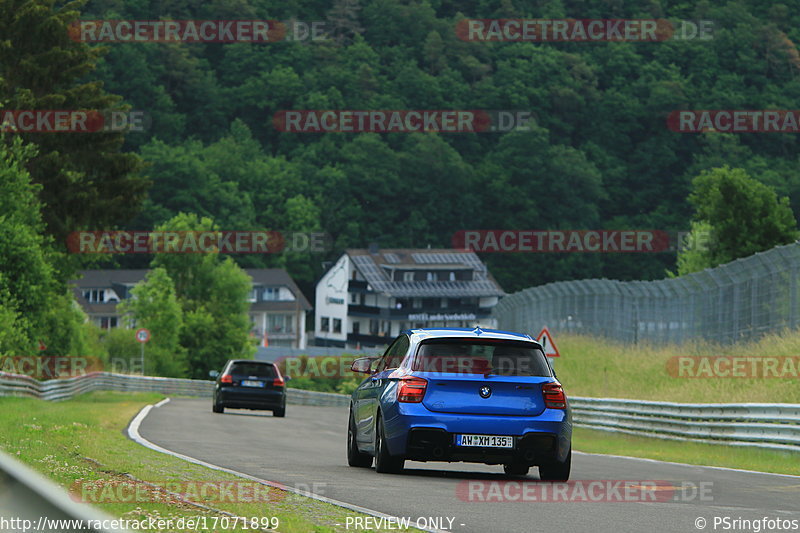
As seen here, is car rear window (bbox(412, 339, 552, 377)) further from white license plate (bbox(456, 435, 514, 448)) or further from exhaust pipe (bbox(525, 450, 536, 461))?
exhaust pipe (bbox(525, 450, 536, 461))

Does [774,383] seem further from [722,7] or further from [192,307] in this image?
[722,7]

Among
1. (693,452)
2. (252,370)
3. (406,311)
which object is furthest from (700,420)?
(406,311)

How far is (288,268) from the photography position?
509 feet

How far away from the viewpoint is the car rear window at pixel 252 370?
3123 cm

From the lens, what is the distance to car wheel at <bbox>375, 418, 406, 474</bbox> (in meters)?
13.2

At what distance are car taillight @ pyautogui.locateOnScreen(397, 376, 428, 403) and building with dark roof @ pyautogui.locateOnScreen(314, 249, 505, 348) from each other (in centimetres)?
12796

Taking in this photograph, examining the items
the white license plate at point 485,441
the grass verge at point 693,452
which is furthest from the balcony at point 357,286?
the white license plate at point 485,441

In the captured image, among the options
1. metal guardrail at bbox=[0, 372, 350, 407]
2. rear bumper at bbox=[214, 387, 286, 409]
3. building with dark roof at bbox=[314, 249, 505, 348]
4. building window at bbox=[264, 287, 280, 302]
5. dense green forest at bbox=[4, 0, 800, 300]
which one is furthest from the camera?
building window at bbox=[264, 287, 280, 302]

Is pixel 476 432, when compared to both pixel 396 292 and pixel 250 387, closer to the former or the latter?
pixel 250 387

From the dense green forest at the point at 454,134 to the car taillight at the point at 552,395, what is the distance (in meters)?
122

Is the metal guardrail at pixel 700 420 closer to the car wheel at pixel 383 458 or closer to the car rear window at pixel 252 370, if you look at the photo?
the car rear window at pixel 252 370

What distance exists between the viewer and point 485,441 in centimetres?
1260

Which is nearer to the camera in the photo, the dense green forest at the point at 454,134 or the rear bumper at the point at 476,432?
the rear bumper at the point at 476,432

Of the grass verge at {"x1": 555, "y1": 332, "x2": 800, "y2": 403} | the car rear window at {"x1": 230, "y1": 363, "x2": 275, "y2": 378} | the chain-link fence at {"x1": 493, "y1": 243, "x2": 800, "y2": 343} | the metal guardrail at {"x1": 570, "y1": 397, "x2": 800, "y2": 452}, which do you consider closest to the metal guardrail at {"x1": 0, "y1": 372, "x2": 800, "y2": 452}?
the metal guardrail at {"x1": 570, "y1": 397, "x2": 800, "y2": 452}
